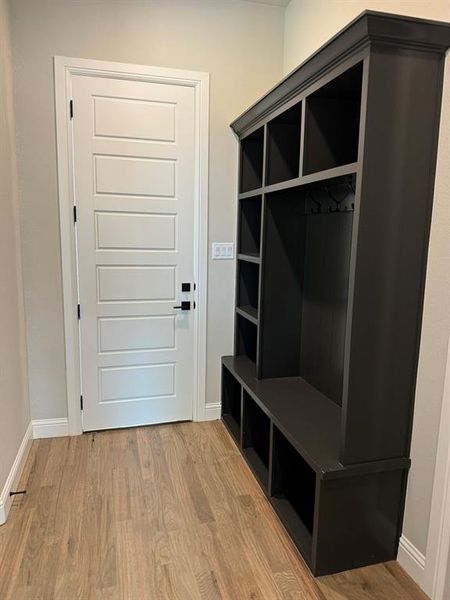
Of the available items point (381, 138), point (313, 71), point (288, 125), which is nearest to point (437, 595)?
point (381, 138)

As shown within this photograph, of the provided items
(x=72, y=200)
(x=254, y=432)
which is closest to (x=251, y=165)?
(x=72, y=200)

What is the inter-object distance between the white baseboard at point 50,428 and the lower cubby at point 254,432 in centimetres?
126

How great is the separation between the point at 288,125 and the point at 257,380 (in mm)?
1550

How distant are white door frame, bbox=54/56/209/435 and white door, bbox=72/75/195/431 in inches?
1.7

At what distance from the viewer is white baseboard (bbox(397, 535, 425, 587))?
68.6 inches

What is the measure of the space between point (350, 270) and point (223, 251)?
1.52 metres

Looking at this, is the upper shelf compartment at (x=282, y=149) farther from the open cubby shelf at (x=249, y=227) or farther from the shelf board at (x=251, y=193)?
the open cubby shelf at (x=249, y=227)

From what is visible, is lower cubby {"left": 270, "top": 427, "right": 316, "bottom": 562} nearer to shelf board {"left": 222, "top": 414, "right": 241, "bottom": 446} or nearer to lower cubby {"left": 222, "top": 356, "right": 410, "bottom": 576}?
lower cubby {"left": 222, "top": 356, "right": 410, "bottom": 576}

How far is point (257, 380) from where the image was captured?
8.65ft

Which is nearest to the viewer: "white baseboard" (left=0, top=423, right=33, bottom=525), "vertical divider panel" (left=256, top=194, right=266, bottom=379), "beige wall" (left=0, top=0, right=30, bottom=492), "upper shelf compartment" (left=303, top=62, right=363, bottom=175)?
"upper shelf compartment" (left=303, top=62, right=363, bottom=175)

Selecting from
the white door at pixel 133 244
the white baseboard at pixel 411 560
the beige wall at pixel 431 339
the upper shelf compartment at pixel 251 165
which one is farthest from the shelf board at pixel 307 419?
the upper shelf compartment at pixel 251 165

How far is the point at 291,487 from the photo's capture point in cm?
233

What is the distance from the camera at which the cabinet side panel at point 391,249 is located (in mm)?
1555

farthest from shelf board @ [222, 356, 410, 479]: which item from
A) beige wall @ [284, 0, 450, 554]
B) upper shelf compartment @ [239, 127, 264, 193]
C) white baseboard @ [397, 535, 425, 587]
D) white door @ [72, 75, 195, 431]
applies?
upper shelf compartment @ [239, 127, 264, 193]
